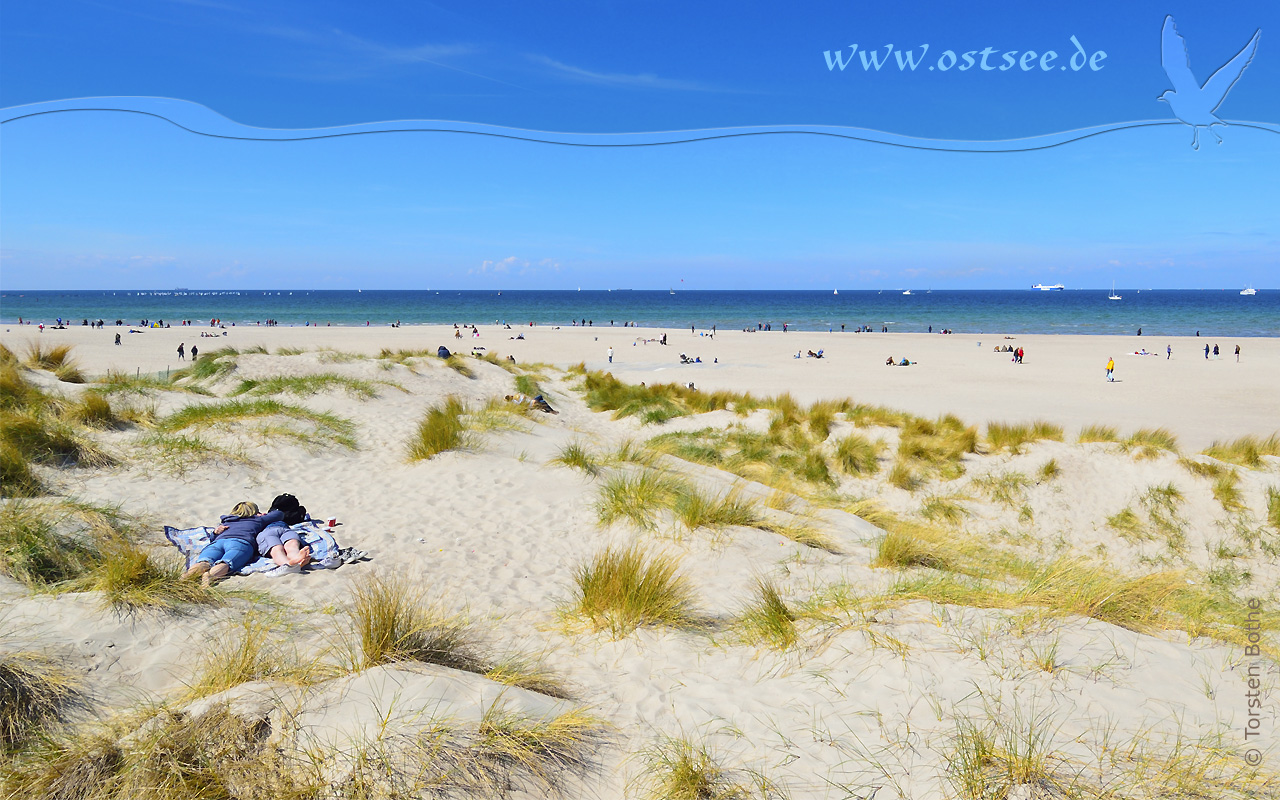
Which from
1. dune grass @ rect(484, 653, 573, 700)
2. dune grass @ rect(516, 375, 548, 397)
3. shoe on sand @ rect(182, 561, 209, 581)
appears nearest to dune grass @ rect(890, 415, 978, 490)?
dune grass @ rect(484, 653, 573, 700)

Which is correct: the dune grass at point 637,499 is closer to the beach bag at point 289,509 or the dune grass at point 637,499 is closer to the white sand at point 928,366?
the beach bag at point 289,509

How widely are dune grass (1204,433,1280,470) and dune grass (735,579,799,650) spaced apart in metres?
11.0

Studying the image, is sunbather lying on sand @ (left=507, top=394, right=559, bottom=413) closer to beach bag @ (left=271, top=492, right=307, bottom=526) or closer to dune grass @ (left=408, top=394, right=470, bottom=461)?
dune grass @ (left=408, top=394, right=470, bottom=461)

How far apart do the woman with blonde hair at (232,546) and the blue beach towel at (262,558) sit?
0.30 ft

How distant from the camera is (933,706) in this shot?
3316 millimetres

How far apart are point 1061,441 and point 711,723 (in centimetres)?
1141

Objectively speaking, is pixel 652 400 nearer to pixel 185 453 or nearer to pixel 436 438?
pixel 436 438

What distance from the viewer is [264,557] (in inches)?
227

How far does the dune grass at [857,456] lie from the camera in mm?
11695

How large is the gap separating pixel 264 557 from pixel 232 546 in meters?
0.30

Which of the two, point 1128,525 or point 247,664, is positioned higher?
point 247,664

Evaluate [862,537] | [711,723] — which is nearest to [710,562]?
[862,537]

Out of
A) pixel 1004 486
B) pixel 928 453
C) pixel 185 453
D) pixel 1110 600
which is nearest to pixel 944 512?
pixel 1004 486

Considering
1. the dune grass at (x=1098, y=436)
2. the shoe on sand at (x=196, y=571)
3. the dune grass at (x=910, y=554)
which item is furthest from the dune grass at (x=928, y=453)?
the shoe on sand at (x=196, y=571)
